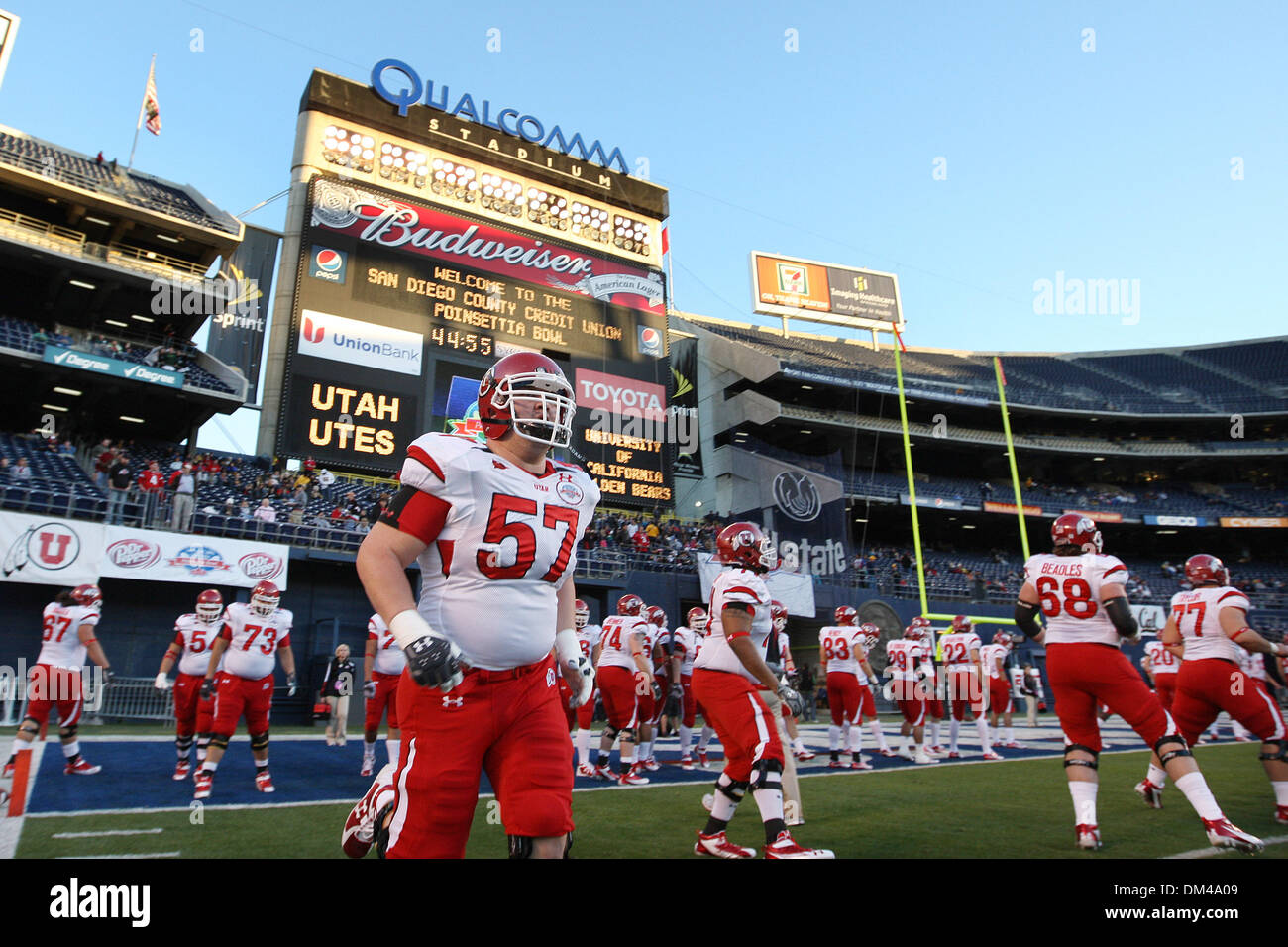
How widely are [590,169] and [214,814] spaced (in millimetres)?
27702

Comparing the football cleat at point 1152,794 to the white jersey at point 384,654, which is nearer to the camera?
the football cleat at point 1152,794

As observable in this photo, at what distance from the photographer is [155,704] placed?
16.6 m

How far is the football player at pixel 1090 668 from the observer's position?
5.31 m

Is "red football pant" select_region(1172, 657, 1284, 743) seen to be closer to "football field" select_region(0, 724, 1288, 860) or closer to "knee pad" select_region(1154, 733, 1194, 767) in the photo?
"football field" select_region(0, 724, 1288, 860)

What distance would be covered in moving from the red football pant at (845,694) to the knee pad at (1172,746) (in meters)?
5.49

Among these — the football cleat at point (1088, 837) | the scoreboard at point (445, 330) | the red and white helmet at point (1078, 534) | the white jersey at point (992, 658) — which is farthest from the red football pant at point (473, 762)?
the scoreboard at point (445, 330)

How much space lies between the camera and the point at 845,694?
35.6ft

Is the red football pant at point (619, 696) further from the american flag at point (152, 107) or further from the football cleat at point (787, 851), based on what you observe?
the american flag at point (152, 107)

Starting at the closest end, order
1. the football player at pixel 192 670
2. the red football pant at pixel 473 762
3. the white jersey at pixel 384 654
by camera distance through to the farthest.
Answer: the red football pant at pixel 473 762 → the football player at pixel 192 670 → the white jersey at pixel 384 654

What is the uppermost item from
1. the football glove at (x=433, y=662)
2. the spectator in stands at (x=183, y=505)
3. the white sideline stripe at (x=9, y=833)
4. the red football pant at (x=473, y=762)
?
the spectator in stands at (x=183, y=505)

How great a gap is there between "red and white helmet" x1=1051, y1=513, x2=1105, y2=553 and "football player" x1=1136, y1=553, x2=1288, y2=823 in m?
1.18

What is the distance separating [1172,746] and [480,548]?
16.0ft
